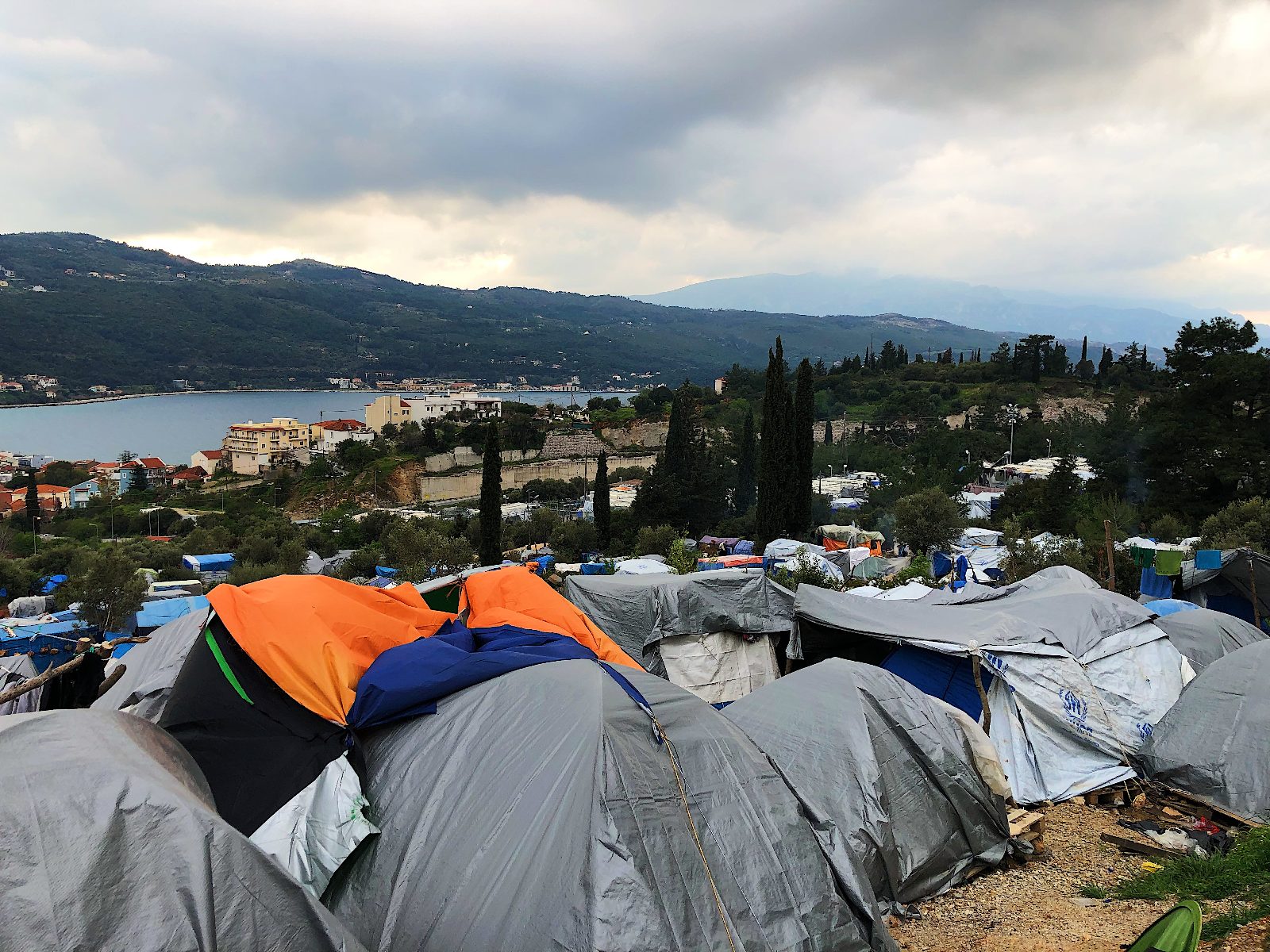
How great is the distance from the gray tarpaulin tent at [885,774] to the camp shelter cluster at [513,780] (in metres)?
0.02

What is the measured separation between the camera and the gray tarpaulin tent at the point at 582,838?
3543 millimetres

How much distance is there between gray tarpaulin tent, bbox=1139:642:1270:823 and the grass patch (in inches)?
43.4

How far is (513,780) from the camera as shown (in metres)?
4.01

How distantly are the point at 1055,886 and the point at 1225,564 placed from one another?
31.3 ft

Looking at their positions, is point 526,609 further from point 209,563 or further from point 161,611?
point 209,563

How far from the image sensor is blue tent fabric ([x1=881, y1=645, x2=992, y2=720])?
7.51m

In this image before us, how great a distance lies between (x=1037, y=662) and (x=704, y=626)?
3.13 meters

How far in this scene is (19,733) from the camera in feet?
10.2

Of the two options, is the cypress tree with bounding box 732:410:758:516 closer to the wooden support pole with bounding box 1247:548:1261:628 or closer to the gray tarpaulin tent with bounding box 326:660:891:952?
the wooden support pole with bounding box 1247:548:1261:628

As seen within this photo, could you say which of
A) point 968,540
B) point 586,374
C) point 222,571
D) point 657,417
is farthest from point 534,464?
point 586,374

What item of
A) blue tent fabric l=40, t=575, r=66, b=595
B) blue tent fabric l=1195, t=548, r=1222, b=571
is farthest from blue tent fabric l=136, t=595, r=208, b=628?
blue tent fabric l=1195, t=548, r=1222, b=571

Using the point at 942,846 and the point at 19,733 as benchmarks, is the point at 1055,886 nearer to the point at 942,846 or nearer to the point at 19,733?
the point at 942,846

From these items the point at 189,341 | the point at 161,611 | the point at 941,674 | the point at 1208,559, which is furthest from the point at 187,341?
the point at 941,674

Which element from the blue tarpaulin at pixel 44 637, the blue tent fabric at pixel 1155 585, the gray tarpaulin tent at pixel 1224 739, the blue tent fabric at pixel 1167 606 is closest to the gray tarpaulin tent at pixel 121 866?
the gray tarpaulin tent at pixel 1224 739
